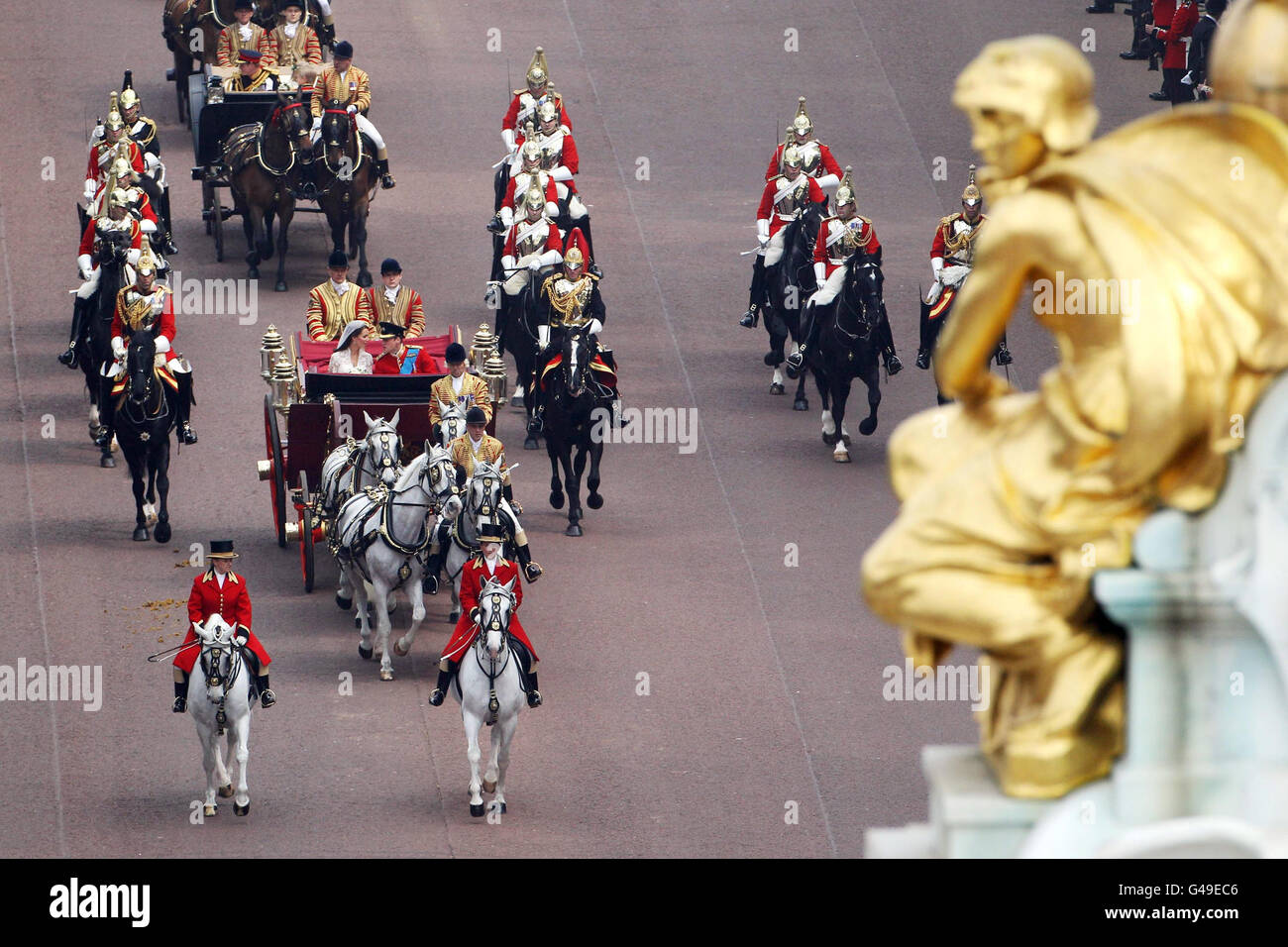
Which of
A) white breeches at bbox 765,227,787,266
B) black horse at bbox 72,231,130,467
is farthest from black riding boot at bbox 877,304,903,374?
black horse at bbox 72,231,130,467

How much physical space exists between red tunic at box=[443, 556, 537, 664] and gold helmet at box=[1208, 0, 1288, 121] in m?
10.6

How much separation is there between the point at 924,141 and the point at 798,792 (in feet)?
57.5

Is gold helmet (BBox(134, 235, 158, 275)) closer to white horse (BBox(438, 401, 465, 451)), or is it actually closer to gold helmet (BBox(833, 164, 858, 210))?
white horse (BBox(438, 401, 465, 451))

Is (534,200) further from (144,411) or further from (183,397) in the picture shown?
(144,411)

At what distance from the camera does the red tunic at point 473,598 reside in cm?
1570

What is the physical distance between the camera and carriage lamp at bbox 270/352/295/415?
20000mm

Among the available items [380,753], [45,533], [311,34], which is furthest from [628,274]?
[380,753]

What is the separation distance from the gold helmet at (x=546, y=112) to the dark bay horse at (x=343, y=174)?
1.75 meters

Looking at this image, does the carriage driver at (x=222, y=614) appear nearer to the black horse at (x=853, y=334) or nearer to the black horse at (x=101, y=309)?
the black horse at (x=101, y=309)

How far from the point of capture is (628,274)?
28781 mm

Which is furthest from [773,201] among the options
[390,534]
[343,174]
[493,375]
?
[390,534]

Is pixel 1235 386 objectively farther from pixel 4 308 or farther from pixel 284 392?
pixel 4 308

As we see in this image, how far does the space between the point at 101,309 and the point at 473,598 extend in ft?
24.5

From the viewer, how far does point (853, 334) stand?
22.7 metres
